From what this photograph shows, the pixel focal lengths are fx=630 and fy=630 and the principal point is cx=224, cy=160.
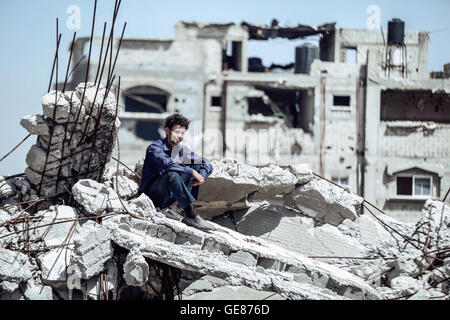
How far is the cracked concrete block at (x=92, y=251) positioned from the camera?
6.07m

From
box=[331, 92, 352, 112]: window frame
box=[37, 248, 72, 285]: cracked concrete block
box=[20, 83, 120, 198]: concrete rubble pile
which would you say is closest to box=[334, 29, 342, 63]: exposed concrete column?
box=[331, 92, 352, 112]: window frame

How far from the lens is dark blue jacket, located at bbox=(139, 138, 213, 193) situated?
21.4 feet

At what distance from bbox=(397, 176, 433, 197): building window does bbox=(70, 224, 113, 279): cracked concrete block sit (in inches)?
739

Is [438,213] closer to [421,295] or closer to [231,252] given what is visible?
[421,295]

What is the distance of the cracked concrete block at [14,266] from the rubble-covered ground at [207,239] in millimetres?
11

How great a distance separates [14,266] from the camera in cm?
623

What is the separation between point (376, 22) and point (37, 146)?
6.30 metres

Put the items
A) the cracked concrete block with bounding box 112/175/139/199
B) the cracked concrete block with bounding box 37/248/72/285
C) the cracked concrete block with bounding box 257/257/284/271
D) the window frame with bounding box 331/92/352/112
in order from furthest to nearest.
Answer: the window frame with bounding box 331/92/352/112, the cracked concrete block with bounding box 112/175/139/199, the cracked concrete block with bounding box 257/257/284/271, the cracked concrete block with bounding box 37/248/72/285

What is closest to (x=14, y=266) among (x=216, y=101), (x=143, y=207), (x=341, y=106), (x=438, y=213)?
(x=143, y=207)

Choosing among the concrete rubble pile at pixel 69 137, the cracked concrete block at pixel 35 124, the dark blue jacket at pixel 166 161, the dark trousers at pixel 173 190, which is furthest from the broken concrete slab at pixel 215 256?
the cracked concrete block at pixel 35 124

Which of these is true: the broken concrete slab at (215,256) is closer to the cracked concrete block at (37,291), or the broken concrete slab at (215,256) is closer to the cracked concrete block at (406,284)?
the cracked concrete block at (406,284)

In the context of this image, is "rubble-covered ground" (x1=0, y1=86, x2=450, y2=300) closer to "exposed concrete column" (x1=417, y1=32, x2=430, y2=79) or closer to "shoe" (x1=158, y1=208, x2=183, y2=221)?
"shoe" (x1=158, y1=208, x2=183, y2=221)
